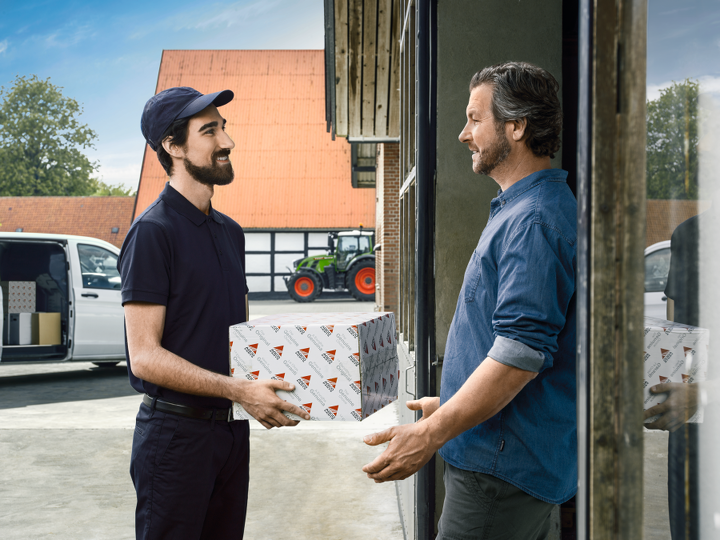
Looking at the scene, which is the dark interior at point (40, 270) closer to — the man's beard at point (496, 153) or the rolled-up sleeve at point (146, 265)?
the rolled-up sleeve at point (146, 265)

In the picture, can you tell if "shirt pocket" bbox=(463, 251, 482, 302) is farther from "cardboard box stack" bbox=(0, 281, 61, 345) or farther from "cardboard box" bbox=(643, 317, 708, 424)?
"cardboard box stack" bbox=(0, 281, 61, 345)

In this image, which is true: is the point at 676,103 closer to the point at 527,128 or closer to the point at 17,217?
the point at 527,128

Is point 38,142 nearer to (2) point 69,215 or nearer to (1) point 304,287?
(2) point 69,215

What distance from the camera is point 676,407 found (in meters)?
1.00

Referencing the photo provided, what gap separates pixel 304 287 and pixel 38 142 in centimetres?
3964

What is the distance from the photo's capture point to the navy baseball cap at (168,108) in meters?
2.18

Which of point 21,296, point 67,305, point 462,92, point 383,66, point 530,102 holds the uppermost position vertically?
point 383,66

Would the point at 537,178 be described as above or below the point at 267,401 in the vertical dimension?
above

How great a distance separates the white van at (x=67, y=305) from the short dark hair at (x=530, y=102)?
25.8 feet

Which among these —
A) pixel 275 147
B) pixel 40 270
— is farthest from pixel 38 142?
pixel 40 270

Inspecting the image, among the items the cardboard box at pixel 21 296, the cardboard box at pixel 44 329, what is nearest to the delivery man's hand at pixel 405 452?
the cardboard box at pixel 44 329

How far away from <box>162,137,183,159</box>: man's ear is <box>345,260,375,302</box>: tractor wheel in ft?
63.8

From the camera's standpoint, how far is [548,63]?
8.50 ft

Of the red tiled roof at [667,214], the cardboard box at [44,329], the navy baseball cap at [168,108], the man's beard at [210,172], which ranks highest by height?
the navy baseball cap at [168,108]
